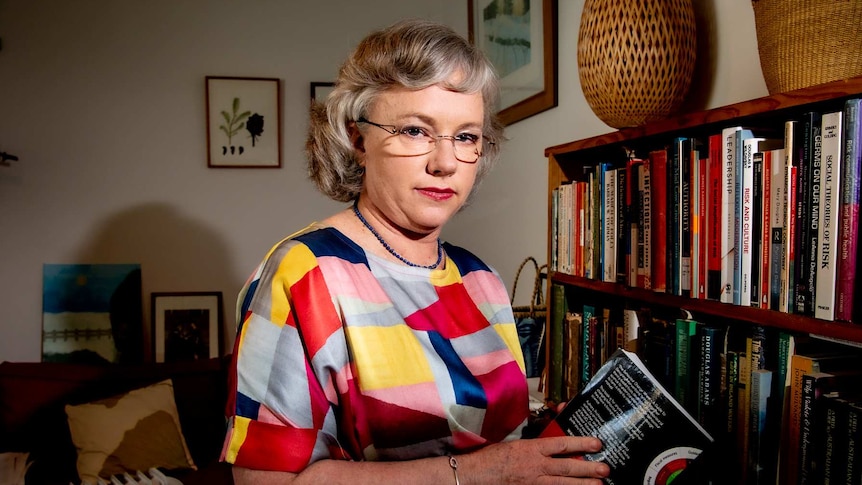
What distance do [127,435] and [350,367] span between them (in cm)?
161

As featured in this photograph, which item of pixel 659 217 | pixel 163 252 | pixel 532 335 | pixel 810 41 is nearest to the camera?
pixel 810 41

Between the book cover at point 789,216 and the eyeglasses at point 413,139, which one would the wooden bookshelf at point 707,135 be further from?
the eyeglasses at point 413,139

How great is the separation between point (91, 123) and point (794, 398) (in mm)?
2974

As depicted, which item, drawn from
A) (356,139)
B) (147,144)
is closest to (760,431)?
(356,139)

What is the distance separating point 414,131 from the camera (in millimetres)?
1038

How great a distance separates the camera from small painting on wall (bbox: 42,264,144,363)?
9.05 ft

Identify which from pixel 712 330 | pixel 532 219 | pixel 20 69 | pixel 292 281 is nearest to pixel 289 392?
pixel 292 281

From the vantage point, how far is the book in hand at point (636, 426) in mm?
873

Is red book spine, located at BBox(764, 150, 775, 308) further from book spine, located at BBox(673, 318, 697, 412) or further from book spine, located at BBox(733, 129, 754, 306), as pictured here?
book spine, located at BBox(673, 318, 697, 412)

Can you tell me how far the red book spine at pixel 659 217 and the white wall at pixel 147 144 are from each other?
1.37 metres

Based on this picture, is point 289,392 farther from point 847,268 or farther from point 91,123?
point 91,123

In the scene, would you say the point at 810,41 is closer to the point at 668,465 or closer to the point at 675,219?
the point at 675,219

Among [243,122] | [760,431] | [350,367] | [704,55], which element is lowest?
[760,431]

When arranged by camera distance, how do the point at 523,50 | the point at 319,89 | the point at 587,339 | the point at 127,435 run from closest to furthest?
the point at 587,339
the point at 127,435
the point at 523,50
the point at 319,89
